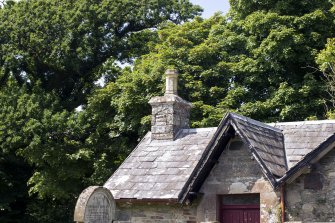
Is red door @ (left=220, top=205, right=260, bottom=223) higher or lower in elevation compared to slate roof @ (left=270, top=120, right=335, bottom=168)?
lower

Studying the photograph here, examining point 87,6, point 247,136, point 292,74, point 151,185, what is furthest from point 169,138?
point 87,6

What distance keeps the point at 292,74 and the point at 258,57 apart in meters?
1.48

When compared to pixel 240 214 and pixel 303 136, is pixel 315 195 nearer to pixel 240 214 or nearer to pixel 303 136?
pixel 240 214

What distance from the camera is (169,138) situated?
16.4 metres

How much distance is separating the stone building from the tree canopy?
6.19 m

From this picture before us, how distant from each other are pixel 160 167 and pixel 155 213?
1347 mm

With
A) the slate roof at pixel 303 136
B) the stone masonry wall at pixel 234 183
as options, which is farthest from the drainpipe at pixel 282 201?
the slate roof at pixel 303 136

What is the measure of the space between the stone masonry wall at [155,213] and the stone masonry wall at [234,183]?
35cm

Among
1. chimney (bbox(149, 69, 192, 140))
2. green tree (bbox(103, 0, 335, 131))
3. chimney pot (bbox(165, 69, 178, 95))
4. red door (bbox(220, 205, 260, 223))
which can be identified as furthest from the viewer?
green tree (bbox(103, 0, 335, 131))

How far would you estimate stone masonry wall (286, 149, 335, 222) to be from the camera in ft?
40.4

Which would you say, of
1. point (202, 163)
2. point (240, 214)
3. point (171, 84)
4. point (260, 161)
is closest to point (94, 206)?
point (202, 163)

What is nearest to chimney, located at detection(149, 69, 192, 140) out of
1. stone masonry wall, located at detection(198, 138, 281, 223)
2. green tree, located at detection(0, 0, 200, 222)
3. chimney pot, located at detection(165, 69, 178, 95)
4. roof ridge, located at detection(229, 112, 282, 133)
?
chimney pot, located at detection(165, 69, 178, 95)

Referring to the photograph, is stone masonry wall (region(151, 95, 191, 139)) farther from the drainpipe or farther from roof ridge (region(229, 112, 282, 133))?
the drainpipe

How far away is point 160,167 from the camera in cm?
1515
